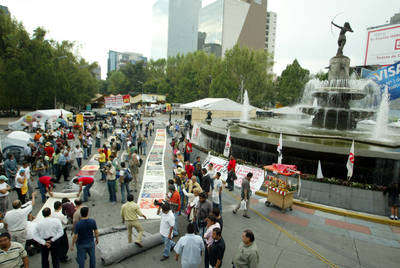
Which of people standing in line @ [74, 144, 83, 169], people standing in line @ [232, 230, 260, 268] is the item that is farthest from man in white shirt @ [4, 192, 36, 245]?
people standing in line @ [74, 144, 83, 169]

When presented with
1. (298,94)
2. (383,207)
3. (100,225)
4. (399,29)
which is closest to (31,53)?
(100,225)

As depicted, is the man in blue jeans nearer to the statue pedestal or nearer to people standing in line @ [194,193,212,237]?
people standing in line @ [194,193,212,237]

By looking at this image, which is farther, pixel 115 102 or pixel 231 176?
pixel 115 102

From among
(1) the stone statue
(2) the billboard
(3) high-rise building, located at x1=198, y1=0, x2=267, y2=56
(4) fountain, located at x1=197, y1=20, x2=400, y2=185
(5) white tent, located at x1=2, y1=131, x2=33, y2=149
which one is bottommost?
(5) white tent, located at x1=2, y1=131, x2=33, y2=149

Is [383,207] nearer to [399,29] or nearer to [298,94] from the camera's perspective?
[298,94]

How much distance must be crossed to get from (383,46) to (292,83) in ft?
60.9

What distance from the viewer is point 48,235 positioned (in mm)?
5004

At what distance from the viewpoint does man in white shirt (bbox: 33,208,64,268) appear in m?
4.95

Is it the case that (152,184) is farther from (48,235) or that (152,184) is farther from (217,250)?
(217,250)

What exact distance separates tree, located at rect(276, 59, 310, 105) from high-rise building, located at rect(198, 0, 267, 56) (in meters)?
53.0

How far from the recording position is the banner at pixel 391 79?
1950 centimetres

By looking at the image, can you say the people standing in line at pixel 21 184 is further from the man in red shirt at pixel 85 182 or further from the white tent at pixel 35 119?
the white tent at pixel 35 119

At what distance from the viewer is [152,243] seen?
6258mm

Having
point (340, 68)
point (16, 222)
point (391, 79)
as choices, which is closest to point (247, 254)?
point (16, 222)
